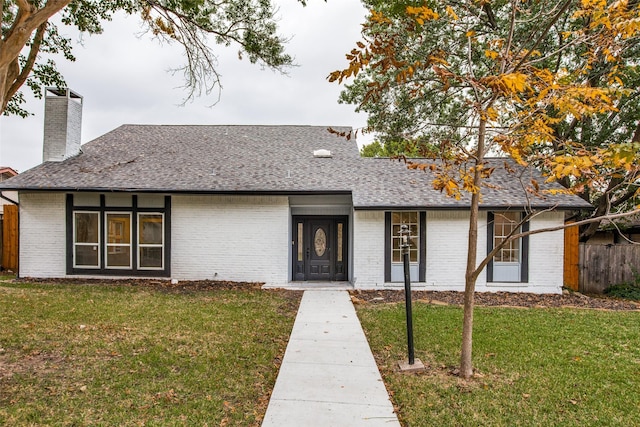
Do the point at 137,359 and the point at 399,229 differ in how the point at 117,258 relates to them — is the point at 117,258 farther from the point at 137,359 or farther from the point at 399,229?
the point at 399,229

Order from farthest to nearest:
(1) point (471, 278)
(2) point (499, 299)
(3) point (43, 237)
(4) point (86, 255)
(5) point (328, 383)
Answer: (4) point (86, 255), (3) point (43, 237), (2) point (499, 299), (1) point (471, 278), (5) point (328, 383)

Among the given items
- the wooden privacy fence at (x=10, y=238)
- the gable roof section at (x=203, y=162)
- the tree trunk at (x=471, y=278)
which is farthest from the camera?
the wooden privacy fence at (x=10, y=238)

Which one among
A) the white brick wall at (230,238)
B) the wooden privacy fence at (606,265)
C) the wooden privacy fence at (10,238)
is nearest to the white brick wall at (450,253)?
the wooden privacy fence at (606,265)

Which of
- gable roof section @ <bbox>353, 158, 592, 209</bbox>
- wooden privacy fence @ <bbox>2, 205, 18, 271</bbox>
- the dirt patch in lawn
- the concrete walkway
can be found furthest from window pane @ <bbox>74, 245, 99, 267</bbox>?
gable roof section @ <bbox>353, 158, 592, 209</bbox>

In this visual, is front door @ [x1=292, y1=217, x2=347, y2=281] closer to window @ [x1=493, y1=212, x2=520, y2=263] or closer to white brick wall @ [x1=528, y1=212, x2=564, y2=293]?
window @ [x1=493, y1=212, x2=520, y2=263]

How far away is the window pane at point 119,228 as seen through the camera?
11539 mm

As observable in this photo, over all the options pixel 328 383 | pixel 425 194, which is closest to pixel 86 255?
pixel 328 383

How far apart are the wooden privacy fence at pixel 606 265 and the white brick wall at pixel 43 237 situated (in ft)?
55.2

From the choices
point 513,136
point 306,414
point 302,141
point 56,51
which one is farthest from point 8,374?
point 302,141

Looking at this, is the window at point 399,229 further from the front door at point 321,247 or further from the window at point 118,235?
the window at point 118,235

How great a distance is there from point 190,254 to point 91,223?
3.27 metres

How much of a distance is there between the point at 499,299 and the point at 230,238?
791 cm

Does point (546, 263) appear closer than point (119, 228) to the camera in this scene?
Yes

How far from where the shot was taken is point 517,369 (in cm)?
490
